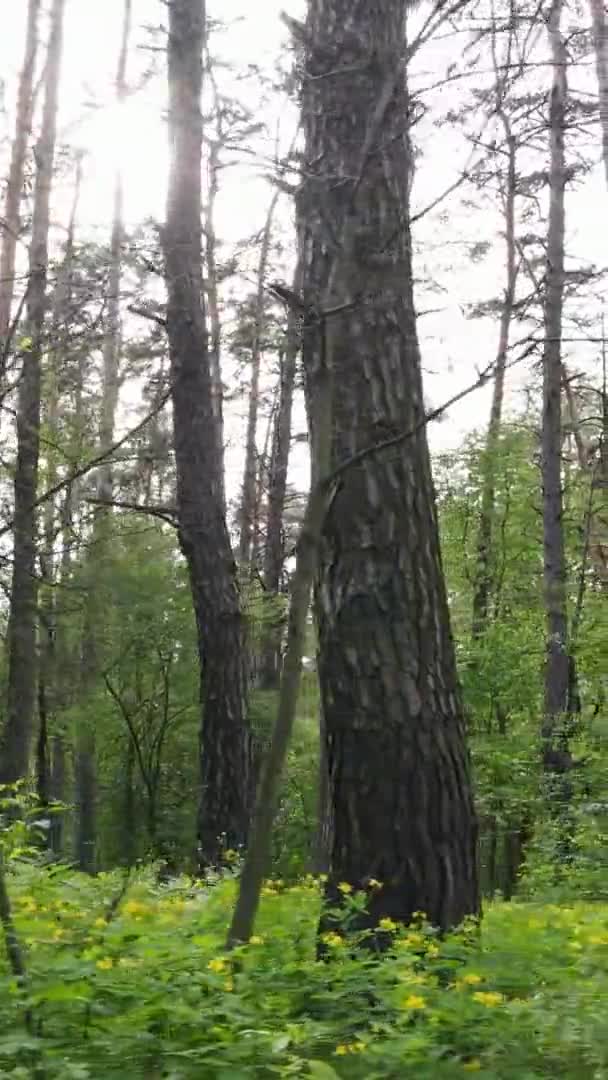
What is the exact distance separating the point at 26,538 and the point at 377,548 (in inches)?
A: 331

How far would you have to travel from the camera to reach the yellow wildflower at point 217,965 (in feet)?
8.31

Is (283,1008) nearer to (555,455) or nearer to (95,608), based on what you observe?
(555,455)

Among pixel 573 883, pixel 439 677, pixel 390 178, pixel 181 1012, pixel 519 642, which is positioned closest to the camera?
pixel 181 1012

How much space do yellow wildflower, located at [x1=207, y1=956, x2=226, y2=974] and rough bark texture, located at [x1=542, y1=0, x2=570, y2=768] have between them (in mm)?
9670

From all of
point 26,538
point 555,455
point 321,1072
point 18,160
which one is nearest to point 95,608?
point 26,538

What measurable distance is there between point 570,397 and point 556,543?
16.9 ft

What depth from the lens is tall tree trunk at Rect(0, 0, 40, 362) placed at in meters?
12.9

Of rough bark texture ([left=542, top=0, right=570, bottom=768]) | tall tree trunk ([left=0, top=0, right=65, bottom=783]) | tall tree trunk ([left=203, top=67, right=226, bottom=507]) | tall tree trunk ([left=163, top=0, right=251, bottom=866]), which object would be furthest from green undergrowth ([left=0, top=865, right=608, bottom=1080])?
rough bark texture ([left=542, top=0, right=570, bottom=768])

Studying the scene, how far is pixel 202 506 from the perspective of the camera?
26.5ft

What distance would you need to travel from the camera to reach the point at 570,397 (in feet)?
58.0

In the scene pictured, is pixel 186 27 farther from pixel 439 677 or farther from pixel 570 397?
pixel 570 397

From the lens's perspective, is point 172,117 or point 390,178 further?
point 172,117

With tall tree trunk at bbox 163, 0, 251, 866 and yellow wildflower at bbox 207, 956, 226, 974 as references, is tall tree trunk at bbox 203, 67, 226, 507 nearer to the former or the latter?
tall tree trunk at bbox 163, 0, 251, 866

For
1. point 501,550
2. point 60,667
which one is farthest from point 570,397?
point 60,667
